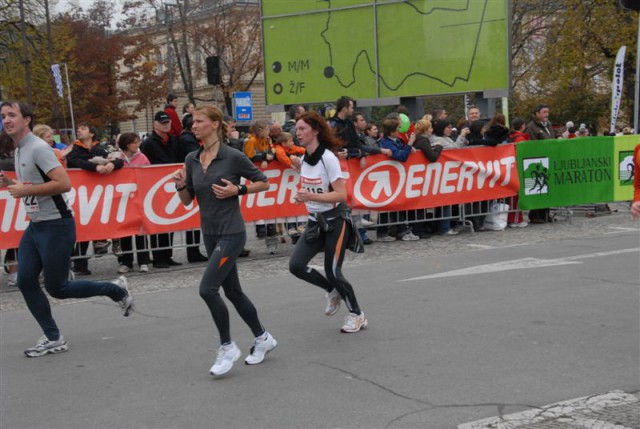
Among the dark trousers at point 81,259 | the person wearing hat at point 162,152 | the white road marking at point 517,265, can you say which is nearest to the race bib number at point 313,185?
the white road marking at point 517,265

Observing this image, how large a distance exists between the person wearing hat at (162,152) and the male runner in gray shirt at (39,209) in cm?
474

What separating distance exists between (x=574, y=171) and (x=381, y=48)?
6.26 metres

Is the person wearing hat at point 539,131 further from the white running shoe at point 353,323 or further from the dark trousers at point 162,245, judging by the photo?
the white running shoe at point 353,323

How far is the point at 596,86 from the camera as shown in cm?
4747

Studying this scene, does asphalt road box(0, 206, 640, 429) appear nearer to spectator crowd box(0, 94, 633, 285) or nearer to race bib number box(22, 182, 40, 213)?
spectator crowd box(0, 94, 633, 285)

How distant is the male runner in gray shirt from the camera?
661 centimetres

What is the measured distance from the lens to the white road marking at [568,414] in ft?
15.8

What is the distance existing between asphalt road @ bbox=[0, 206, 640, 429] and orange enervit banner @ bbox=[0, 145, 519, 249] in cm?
91

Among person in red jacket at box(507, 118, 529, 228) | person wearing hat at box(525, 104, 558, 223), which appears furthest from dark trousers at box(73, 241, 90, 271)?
person wearing hat at box(525, 104, 558, 223)

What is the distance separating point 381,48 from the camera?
64.2 ft

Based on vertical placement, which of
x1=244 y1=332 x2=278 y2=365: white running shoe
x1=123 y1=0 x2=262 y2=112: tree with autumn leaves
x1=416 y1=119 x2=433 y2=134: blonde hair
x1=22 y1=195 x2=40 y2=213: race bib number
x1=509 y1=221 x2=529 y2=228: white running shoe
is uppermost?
x1=123 y1=0 x2=262 y2=112: tree with autumn leaves

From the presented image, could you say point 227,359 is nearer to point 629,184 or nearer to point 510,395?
point 510,395

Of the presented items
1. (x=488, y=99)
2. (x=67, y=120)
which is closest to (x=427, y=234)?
(x=488, y=99)

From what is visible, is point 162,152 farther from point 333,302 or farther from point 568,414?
point 568,414
